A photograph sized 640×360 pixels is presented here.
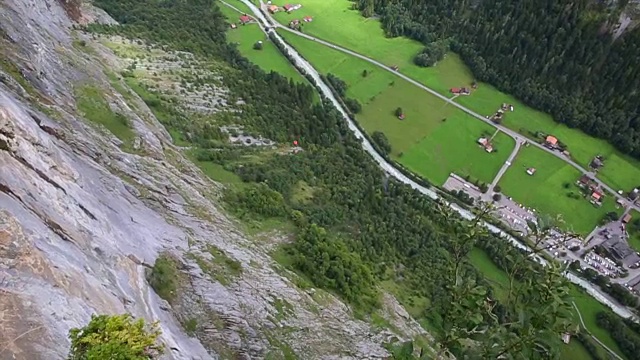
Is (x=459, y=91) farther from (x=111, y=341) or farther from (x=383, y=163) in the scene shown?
(x=111, y=341)

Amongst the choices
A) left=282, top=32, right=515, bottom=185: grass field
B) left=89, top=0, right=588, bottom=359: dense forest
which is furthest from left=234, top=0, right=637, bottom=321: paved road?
left=89, top=0, right=588, bottom=359: dense forest

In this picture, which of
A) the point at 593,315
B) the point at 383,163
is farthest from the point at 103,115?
the point at 593,315

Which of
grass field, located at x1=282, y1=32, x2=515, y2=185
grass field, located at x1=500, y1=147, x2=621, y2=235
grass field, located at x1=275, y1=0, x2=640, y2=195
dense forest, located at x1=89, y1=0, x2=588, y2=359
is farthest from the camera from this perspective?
grass field, located at x1=275, y1=0, x2=640, y2=195

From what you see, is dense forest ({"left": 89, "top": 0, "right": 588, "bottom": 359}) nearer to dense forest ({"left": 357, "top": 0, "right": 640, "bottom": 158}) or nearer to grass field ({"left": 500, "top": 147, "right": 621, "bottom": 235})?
grass field ({"left": 500, "top": 147, "right": 621, "bottom": 235})

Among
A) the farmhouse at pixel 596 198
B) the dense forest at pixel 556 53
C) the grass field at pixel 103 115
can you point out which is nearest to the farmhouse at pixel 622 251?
the farmhouse at pixel 596 198

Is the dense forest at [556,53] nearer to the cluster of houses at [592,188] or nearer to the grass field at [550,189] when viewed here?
the cluster of houses at [592,188]
